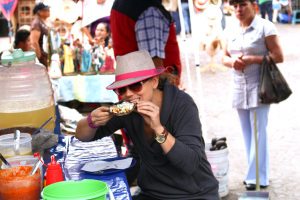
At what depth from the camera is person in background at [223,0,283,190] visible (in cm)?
543

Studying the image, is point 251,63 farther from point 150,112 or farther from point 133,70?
point 150,112

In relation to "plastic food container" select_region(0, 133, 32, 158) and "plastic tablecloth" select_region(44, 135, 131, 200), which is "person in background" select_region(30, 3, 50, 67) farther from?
"plastic food container" select_region(0, 133, 32, 158)

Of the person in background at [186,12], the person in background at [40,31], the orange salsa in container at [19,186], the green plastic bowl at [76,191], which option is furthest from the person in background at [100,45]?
the person in background at [186,12]

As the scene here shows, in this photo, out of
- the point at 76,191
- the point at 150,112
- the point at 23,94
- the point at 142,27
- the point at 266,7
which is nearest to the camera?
the point at 76,191

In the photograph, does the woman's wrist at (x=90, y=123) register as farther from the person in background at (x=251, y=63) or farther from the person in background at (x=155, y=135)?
the person in background at (x=251, y=63)

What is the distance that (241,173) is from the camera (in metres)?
6.21

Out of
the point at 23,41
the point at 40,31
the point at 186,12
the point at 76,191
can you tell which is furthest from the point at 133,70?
the point at 186,12

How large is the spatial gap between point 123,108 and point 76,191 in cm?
72

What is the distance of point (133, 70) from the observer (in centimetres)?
300

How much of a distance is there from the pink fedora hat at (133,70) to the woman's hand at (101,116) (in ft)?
0.39

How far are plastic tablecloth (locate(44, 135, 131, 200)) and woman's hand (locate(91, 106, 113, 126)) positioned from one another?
10.7 inches

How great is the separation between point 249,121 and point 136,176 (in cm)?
250

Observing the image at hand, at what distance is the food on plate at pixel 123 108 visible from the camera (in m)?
2.79

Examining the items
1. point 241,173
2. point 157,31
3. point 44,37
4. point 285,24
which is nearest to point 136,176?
point 157,31
